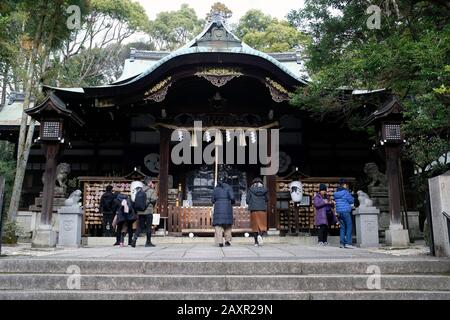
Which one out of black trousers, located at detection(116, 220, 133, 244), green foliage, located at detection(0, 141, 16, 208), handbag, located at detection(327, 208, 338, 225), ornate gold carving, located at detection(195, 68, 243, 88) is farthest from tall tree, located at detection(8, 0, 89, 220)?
handbag, located at detection(327, 208, 338, 225)

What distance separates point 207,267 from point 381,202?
7.76m

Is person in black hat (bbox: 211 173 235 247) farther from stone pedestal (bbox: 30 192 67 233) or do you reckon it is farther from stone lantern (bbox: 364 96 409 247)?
stone pedestal (bbox: 30 192 67 233)

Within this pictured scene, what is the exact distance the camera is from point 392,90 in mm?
9969

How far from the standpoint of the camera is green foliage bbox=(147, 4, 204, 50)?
34.5m

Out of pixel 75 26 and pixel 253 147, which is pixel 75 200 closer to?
pixel 75 26

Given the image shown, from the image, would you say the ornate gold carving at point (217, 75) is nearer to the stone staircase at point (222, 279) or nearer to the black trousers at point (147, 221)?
the black trousers at point (147, 221)

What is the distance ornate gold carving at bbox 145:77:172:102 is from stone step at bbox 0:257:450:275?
7.07 metres

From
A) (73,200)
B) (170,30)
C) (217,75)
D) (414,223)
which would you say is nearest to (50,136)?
(73,200)

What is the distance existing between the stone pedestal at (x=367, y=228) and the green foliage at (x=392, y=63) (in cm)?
198

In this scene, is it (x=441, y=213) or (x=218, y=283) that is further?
(x=441, y=213)

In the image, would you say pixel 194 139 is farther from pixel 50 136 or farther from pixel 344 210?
pixel 344 210

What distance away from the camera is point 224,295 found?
4.95m

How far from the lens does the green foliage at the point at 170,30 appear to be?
34500 mm

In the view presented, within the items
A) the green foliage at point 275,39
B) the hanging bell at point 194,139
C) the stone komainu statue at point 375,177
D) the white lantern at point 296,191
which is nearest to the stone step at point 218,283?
the white lantern at point 296,191
